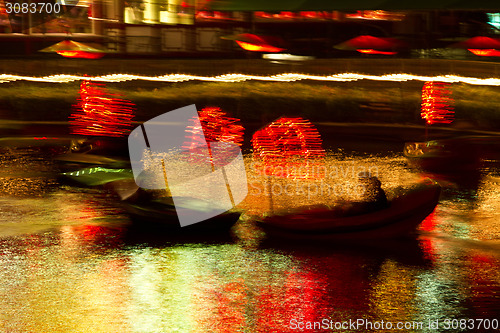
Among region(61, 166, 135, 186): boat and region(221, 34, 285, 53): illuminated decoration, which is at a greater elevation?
region(221, 34, 285, 53): illuminated decoration

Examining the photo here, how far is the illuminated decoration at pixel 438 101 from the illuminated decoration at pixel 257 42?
5.39m

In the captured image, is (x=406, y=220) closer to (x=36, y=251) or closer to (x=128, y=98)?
(x=36, y=251)

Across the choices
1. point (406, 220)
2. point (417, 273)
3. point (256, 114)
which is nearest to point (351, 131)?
point (256, 114)

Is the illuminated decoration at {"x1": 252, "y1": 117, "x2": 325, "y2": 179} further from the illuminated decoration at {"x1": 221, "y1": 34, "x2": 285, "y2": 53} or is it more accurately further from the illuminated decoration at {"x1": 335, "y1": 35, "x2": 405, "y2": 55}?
the illuminated decoration at {"x1": 221, "y1": 34, "x2": 285, "y2": 53}

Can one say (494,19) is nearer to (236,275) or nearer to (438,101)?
(438,101)

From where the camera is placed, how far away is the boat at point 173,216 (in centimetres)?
855

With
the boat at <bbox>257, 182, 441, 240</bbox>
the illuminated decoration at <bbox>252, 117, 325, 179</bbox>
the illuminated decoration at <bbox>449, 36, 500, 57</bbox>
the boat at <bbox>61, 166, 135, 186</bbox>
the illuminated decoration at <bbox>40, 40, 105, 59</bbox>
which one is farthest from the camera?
the illuminated decoration at <bbox>40, 40, 105, 59</bbox>

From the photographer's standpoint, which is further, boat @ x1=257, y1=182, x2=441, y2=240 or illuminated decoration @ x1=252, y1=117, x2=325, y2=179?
illuminated decoration @ x1=252, y1=117, x2=325, y2=179

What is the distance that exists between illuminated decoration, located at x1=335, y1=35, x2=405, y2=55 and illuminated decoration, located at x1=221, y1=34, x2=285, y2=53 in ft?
7.97

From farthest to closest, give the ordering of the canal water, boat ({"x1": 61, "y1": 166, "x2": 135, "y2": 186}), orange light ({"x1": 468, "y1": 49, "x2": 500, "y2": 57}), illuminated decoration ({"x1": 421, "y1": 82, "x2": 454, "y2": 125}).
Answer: orange light ({"x1": 468, "y1": 49, "x2": 500, "y2": 57}) → illuminated decoration ({"x1": 421, "y1": 82, "x2": 454, "y2": 125}) → boat ({"x1": 61, "y1": 166, "x2": 135, "y2": 186}) → the canal water

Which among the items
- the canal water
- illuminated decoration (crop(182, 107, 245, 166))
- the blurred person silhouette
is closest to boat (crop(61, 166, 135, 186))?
the canal water

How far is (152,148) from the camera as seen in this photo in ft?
48.6

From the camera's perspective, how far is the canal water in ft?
19.2

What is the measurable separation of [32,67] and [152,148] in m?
11.4
